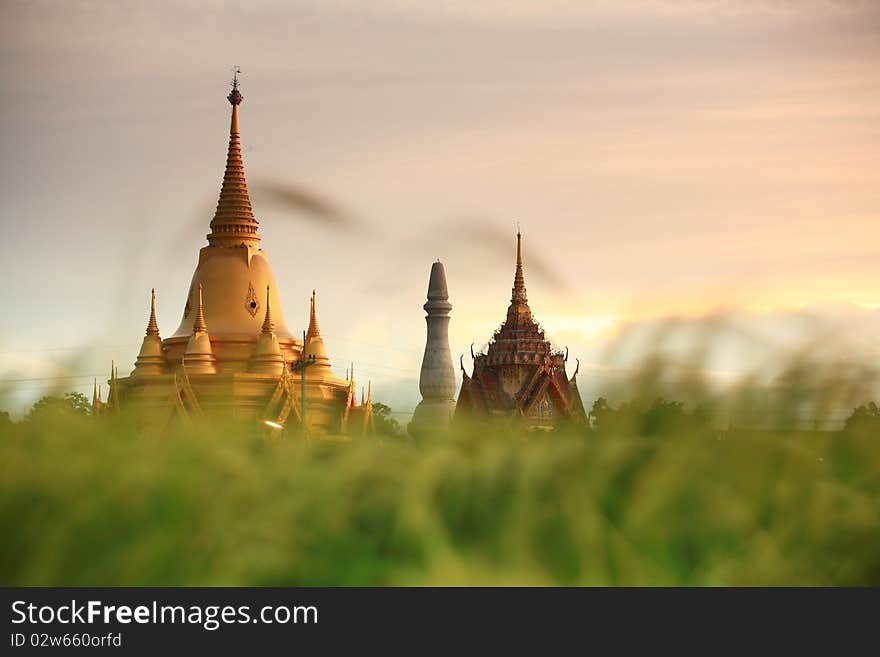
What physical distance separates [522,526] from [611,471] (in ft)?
2.13

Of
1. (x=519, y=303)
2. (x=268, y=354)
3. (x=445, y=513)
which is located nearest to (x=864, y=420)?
(x=445, y=513)

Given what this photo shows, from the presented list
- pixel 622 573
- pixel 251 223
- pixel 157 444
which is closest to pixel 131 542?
pixel 157 444

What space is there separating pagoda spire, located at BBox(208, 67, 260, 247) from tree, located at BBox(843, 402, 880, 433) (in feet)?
111

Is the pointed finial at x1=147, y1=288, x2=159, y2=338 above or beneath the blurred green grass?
above

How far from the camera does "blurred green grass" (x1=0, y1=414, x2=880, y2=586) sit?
7859mm

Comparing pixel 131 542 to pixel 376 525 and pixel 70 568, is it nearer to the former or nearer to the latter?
pixel 70 568

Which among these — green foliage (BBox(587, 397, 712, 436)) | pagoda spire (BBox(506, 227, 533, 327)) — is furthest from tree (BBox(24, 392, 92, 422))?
pagoda spire (BBox(506, 227, 533, 327))

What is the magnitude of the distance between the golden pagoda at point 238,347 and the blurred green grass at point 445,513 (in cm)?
2546

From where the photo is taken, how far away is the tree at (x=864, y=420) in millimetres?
8570

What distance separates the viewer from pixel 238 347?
39594 mm

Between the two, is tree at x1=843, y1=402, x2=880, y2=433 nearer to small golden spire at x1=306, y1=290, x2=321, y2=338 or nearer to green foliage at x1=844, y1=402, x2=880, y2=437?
green foliage at x1=844, y1=402, x2=880, y2=437

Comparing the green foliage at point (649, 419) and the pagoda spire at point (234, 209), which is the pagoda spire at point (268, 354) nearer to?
the pagoda spire at point (234, 209)

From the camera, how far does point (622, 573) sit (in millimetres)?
7953

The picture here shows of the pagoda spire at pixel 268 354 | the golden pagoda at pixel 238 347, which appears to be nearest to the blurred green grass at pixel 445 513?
the golden pagoda at pixel 238 347
